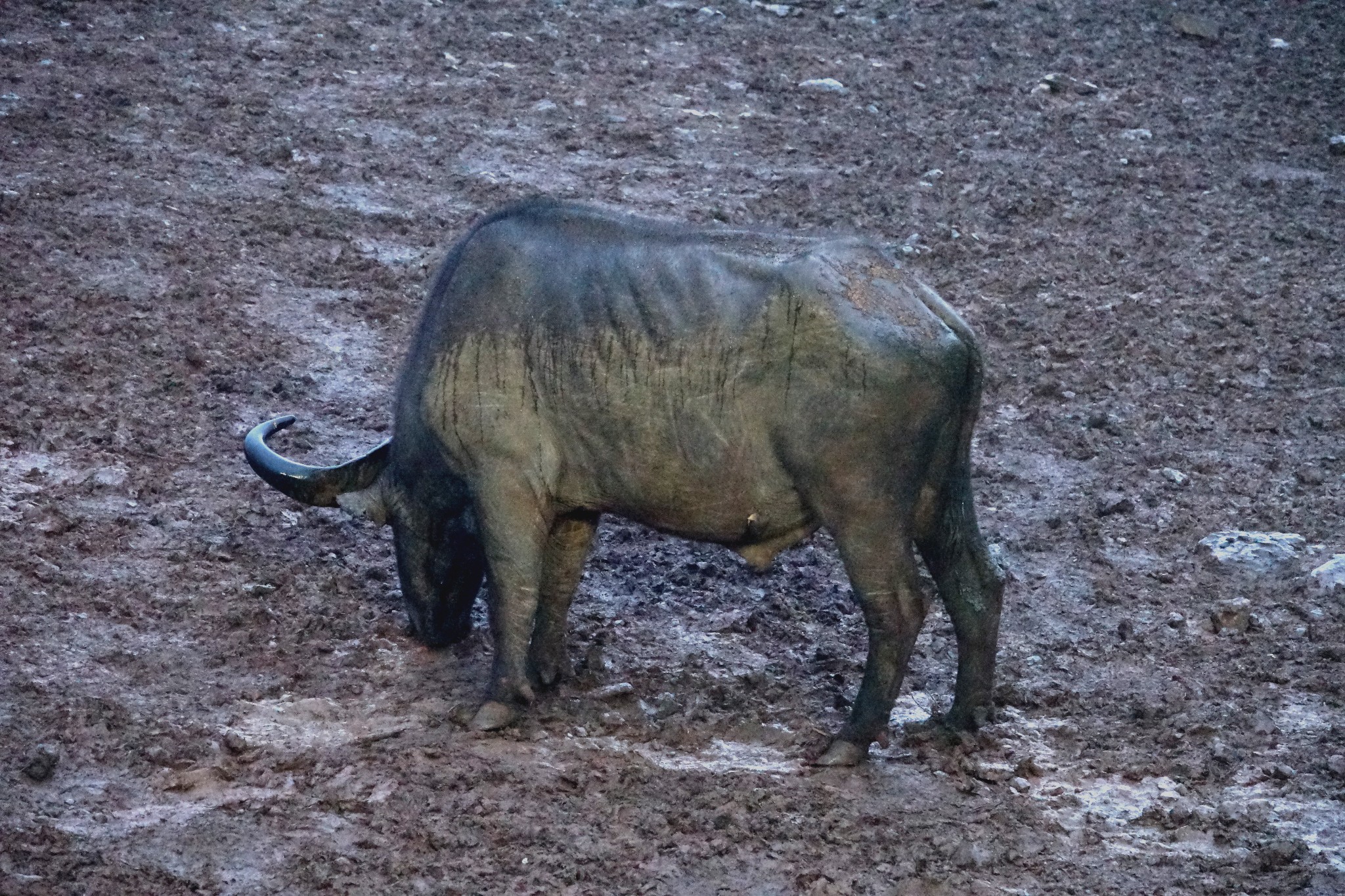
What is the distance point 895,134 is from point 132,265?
547 cm

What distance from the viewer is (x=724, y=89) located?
13.2 meters

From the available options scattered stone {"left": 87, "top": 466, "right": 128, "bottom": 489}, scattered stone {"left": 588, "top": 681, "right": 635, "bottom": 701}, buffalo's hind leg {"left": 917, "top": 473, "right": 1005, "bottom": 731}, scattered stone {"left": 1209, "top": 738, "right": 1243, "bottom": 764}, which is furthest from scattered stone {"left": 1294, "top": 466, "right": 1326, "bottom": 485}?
scattered stone {"left": 87, "top": 466, "right": 128, "bottom": 489}

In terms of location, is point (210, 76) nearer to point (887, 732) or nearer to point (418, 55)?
point (418, 55)

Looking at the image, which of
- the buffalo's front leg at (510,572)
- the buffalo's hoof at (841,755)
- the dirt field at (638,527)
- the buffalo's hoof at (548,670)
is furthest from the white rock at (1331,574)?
the buffalo's front leg at (510,572)

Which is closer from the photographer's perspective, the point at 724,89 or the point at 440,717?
the point at 440,717

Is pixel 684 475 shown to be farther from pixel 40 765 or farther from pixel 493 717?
pixel 40 765

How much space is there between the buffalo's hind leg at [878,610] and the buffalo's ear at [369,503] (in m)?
1.89

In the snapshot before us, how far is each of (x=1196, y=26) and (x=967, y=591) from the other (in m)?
9.83

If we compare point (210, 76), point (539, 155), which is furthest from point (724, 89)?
point (210, 76)

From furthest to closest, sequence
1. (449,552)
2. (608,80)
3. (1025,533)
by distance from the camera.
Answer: (608,80)
(1025,533)
(449,552)

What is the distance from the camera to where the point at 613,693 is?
6.78m

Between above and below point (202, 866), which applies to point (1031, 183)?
above

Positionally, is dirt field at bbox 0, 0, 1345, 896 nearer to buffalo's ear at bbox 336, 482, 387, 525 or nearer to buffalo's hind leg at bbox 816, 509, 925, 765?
buffalo's hind leg at bbox 816, 509, 925, 765

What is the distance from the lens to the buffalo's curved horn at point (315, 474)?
6902 millimetres
